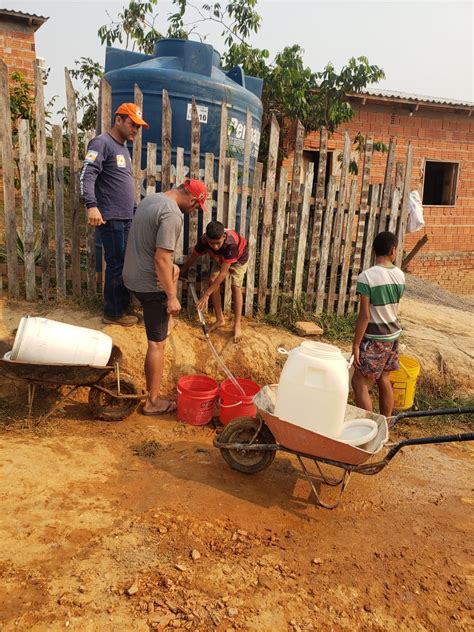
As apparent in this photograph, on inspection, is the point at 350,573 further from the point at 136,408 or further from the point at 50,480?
the point at 136,408

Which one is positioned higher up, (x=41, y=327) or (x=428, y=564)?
(x=41, y=327)

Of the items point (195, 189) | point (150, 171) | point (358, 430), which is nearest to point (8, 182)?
point (150, 171)

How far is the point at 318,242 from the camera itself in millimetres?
5754

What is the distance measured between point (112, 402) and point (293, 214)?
286 cm

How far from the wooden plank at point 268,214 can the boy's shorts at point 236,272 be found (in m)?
0.37

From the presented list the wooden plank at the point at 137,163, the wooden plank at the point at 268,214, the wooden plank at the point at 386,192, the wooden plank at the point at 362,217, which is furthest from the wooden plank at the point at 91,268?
the wooden plank at the point at 386,192

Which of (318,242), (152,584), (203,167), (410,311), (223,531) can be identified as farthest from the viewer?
(410,311)

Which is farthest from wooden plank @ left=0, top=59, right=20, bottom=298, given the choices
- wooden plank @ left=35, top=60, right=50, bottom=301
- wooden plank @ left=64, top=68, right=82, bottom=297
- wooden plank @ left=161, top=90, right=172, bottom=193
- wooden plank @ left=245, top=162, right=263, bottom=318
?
wooden plank @ left=245, top=162, right=263, bottom=318

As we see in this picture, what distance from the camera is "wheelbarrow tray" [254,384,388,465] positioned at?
9.70 ft

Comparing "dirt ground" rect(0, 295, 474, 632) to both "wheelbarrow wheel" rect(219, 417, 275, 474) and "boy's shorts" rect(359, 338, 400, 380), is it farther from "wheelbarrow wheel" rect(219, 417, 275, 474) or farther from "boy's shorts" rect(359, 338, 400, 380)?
"boy's shorts" rect(359, 338, 400, 380)

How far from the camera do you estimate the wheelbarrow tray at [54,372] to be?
3.63m

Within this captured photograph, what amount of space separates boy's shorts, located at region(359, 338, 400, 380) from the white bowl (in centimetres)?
77

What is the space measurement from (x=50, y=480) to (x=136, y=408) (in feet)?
4.31

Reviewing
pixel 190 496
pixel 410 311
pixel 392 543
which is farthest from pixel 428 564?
pixel 410 311
